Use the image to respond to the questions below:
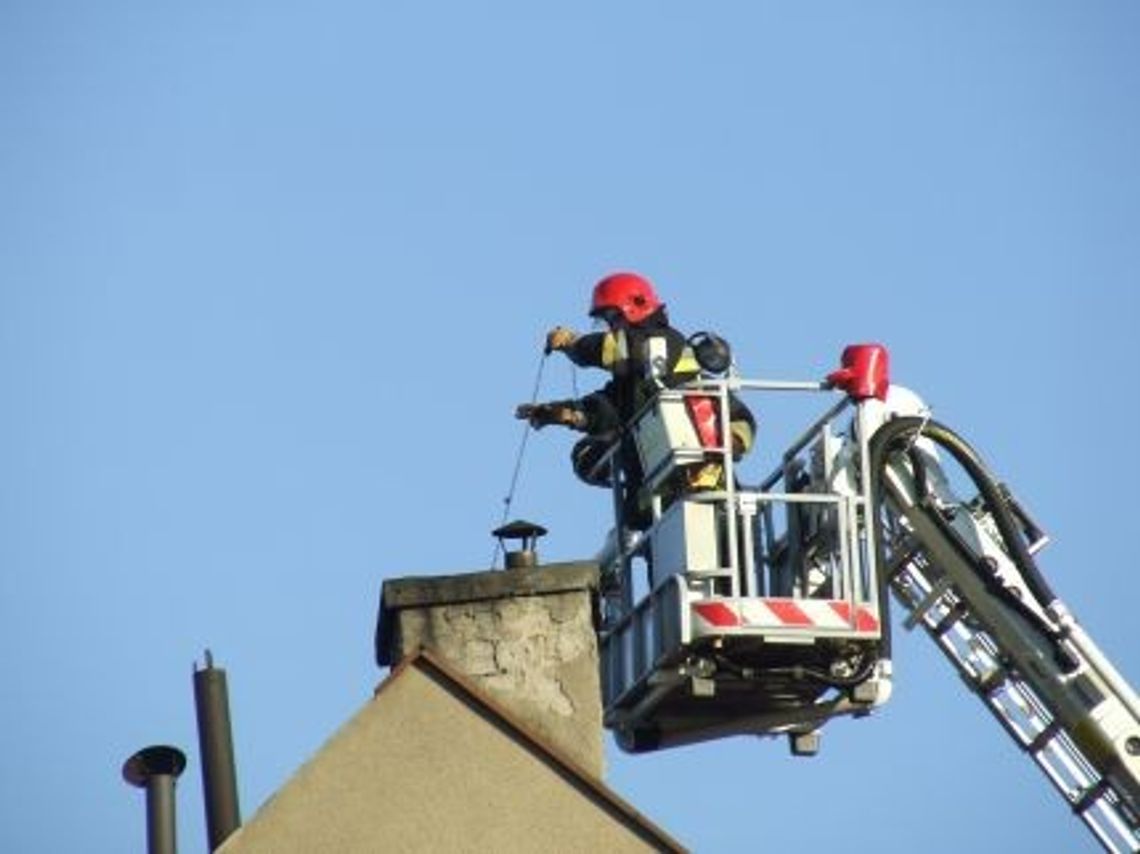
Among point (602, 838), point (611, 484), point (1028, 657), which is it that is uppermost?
point (611, 484)

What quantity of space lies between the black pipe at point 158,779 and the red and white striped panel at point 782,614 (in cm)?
328

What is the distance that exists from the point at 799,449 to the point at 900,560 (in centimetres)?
86

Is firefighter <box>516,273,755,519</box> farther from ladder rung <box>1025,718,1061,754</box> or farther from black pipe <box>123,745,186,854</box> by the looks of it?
black pipe <box>123,745,186,854</box>

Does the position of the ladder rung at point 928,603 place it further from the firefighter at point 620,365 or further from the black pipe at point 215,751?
the black pipe at point 215,751

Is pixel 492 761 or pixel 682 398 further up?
pixel 682 398

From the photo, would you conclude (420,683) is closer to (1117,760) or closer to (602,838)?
(602,838)

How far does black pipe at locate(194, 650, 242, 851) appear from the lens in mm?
22266

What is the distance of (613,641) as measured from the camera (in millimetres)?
24828

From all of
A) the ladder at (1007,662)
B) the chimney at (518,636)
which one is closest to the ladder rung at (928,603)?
the ladder at (1007,662)

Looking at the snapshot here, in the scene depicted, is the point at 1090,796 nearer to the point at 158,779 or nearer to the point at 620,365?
the point at 620,365

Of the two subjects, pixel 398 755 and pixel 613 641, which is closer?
pixel 398 755

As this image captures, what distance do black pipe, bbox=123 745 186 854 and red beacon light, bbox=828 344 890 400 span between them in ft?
15.7

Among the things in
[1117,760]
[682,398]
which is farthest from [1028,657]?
[682,398]

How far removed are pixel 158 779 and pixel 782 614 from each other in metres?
3.70
